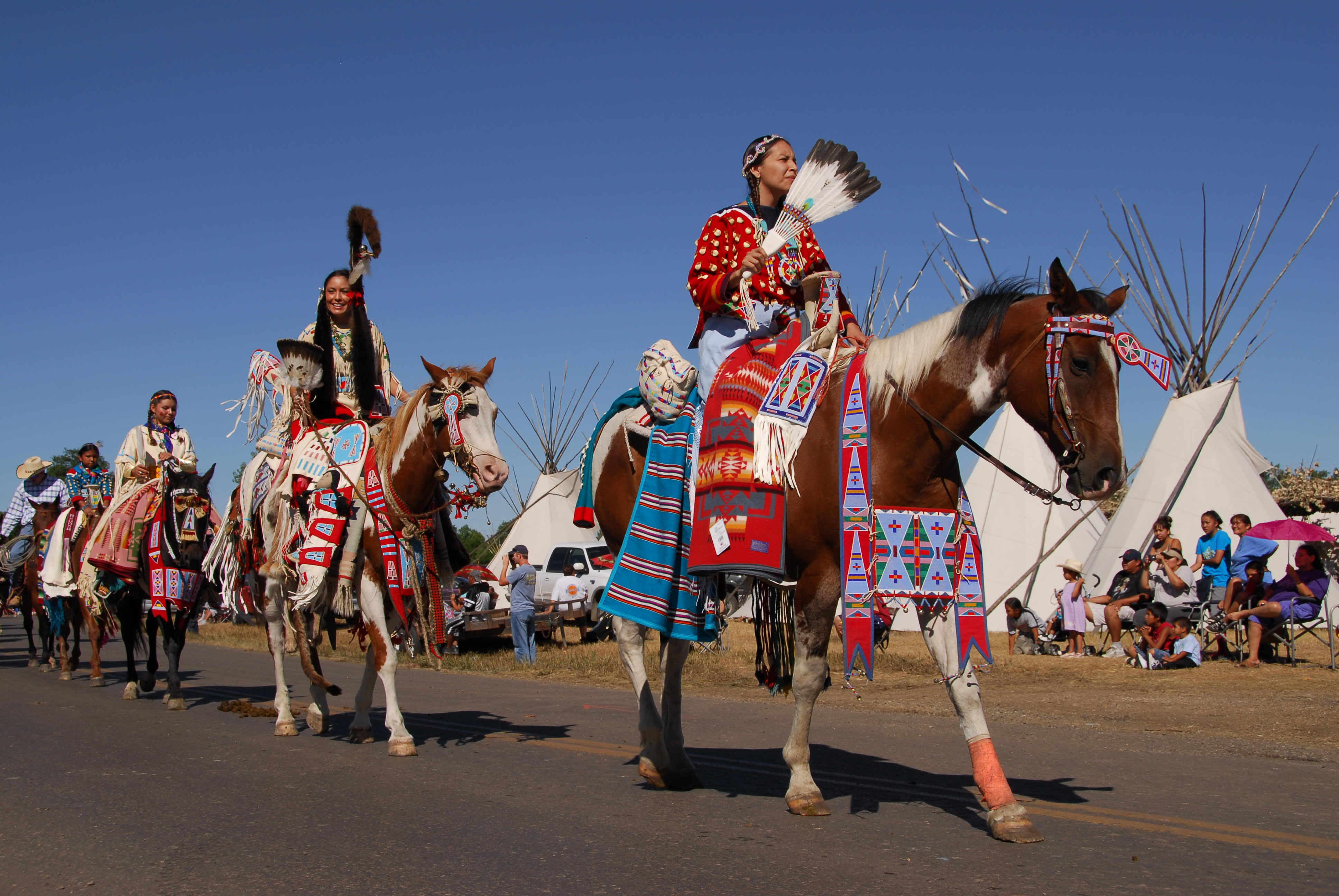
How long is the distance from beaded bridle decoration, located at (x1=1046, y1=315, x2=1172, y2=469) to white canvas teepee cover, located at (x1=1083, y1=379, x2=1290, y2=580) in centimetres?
1463

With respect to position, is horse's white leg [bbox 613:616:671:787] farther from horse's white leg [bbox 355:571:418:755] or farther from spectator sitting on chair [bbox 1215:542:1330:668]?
spectator sitting on chair [bbox 1215:542:1330:668]

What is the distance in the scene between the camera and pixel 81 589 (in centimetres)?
1168

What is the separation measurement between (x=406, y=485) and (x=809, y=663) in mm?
3646

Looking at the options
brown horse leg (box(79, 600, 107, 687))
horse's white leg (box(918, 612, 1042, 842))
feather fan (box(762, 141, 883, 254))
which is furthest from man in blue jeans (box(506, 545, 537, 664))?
horse's white leg (box(918, 612, 1042, 842))

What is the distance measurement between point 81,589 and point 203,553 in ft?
7.47

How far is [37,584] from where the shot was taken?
15086mm

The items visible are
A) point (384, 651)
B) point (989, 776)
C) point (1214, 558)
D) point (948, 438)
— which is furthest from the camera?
point (1214, 558)

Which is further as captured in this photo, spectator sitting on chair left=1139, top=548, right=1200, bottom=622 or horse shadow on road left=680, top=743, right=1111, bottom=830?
spectator sitting on chair left=1139, top=548, right=1200, bottom=622

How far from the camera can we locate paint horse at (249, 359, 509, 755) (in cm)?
723

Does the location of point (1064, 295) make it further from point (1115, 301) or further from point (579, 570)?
point (579, 570)

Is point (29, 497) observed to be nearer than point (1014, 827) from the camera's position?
No

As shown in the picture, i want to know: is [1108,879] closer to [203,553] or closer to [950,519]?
[950,519]

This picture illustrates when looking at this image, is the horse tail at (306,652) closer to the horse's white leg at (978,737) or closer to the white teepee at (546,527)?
the horse's white leg at (978,737)

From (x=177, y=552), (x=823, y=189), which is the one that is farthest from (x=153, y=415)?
(x=823, y=189)
